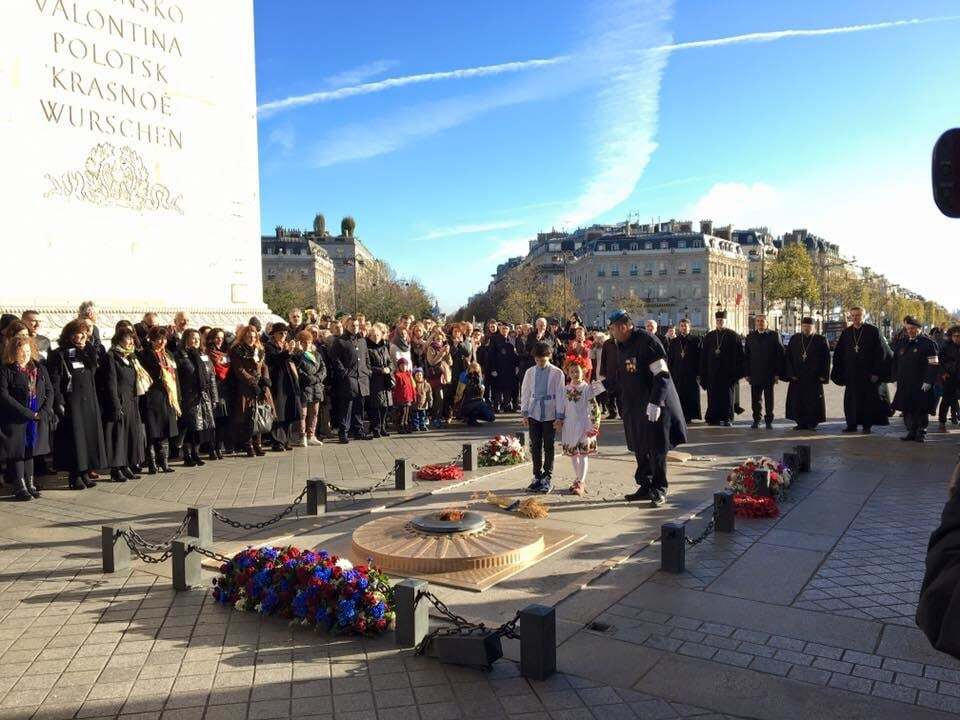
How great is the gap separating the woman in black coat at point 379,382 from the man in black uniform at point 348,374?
6.6 inches

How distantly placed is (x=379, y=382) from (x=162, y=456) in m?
4.55

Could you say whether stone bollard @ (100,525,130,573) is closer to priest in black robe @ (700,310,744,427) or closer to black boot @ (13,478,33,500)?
black boot @ (13,478,33,500)

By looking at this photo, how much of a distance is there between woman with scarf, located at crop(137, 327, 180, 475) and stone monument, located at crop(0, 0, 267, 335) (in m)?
2.07

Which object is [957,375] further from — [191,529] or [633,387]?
[191,529]

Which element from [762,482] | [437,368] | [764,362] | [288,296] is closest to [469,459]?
[762,482]

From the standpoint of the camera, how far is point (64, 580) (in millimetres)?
6164

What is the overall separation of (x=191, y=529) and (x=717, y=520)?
4.99m

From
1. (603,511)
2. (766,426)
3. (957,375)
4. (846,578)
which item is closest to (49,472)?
(603,511)

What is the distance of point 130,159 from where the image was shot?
510 inches

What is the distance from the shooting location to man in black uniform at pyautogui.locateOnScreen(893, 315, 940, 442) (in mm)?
13305

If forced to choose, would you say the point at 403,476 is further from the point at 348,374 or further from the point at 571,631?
the point at 571,631

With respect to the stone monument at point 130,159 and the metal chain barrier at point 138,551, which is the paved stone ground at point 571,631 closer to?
the metal chain barrier at point 138,551

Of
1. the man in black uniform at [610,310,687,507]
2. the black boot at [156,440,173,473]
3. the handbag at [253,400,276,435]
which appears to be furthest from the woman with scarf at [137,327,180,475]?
the man in black uniform at [610,310,687,507]

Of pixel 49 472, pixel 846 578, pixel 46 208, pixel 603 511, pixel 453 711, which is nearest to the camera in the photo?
pixel 453 711
